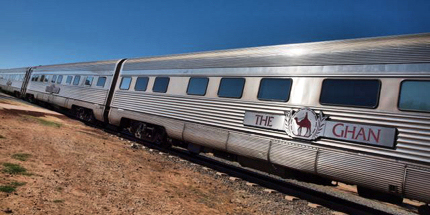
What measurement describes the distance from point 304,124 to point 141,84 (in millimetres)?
7263

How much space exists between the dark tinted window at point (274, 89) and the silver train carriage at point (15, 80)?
2630cm

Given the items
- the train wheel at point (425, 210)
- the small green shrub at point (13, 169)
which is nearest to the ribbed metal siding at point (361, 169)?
the train wheel at point (425, 210)

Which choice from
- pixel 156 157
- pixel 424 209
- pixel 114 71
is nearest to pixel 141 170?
pixel 156 157

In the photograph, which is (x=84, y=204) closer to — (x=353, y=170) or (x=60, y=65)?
(x=353, y=170)

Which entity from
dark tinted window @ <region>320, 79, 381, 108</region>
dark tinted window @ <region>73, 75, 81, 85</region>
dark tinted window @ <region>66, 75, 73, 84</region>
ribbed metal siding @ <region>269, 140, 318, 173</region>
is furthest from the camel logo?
dark tinted window @ <region>66, 75, 73, 84</region>

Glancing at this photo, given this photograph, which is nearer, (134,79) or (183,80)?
(183,80)

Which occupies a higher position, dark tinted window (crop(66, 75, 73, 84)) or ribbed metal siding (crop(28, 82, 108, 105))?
dark tinted window (crop(66, 75, 73, 84))

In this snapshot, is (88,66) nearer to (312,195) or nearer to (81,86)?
(81,86)

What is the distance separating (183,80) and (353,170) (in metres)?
5.91

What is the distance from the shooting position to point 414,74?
202 inches

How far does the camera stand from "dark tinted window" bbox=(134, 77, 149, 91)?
11180mm

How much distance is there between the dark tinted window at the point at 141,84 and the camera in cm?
1118

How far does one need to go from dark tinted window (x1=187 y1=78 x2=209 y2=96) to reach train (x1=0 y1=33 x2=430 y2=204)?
36 millimetres

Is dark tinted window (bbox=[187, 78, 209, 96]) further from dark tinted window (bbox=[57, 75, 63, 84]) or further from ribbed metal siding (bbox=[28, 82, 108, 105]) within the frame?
dark tinted window (bbox=[57, 75, 63, 84])
